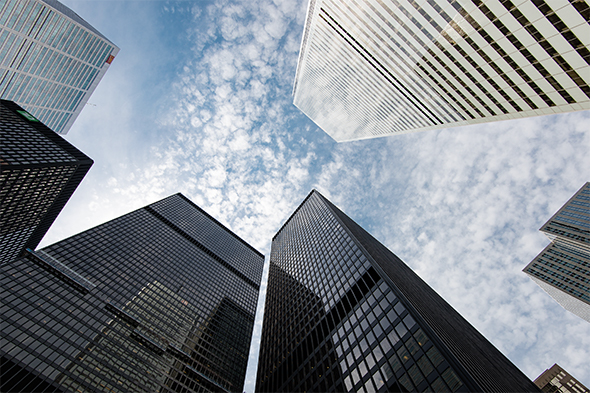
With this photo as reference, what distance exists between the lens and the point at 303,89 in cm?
11281

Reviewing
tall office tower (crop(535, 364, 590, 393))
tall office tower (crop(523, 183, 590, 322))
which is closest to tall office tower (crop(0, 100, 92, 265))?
tall office tower (crop(523, 183, 590, 322))

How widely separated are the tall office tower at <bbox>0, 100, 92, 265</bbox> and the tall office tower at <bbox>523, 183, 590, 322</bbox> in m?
204

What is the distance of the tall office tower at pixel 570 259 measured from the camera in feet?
340

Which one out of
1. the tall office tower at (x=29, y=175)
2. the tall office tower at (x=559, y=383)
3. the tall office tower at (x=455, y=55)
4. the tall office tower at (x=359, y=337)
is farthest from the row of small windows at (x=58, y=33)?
the tall office tower at (x=559, y=383)

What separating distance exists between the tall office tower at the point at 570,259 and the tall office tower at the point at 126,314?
13692 centimetres

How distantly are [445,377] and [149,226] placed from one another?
458 ft

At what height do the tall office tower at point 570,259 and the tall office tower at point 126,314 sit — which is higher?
the tall office tower at point 570,259

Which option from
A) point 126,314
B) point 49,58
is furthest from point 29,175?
point 49,58

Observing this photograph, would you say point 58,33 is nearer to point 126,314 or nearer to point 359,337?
point 126,314

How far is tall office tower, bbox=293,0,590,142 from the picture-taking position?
2952 centimetres

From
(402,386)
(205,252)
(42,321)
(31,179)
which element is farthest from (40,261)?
(402,386)

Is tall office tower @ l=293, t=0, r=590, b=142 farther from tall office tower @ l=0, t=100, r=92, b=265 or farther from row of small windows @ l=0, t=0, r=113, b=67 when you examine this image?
row of small windows @ l=0, t=0, r=113, b=67

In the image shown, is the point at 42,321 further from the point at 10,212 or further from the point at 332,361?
the point at 332,361

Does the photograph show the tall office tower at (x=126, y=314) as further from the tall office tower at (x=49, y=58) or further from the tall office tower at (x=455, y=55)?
the tall office tower at (x=455, y=55)
